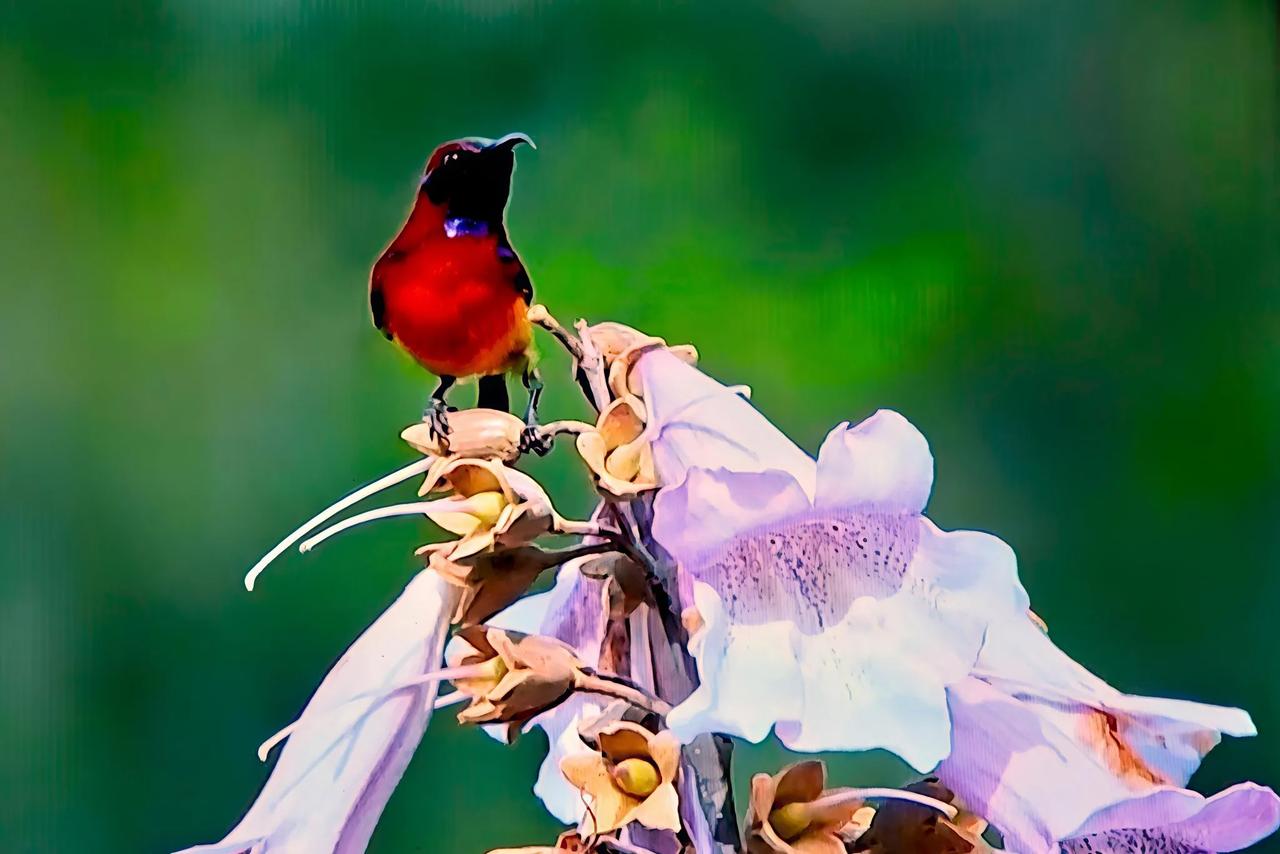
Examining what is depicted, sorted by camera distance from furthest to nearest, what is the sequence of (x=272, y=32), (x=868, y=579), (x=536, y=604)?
(x=272, y=32)
(x=536, y=604)
(x=868, y=579)

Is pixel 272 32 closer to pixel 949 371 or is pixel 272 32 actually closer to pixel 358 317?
pixel 358 317

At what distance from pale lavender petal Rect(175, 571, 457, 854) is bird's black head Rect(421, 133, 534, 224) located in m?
0.30

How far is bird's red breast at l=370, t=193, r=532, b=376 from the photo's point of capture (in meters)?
0.67

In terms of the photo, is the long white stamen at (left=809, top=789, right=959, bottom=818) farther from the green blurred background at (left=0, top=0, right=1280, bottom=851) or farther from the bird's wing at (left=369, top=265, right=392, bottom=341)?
the bird's wing at (left=369, top=265, right=392, bottom=341)

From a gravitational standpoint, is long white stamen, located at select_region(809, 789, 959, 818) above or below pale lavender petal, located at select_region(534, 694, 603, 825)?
above

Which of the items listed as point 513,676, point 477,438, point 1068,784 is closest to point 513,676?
point 513,676

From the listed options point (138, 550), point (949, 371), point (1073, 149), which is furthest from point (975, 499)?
point (138, 550)

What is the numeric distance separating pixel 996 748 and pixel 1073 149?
1.43 ft

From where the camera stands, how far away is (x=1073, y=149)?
72 cm

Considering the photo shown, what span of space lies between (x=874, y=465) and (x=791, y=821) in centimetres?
14

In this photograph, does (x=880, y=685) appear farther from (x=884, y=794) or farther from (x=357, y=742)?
(x=357, y=742)

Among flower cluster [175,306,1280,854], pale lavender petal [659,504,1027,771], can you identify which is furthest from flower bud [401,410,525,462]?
pale lavender petal [659,504,1027,771]

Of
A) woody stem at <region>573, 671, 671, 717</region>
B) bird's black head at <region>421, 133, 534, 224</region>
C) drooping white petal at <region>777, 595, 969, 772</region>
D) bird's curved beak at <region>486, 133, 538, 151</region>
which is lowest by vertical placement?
woody stem at <region>573, 671, 671, 717</region>

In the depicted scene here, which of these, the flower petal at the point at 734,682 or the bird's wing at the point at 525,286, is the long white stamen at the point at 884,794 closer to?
the flower petal at the point at 734,682
